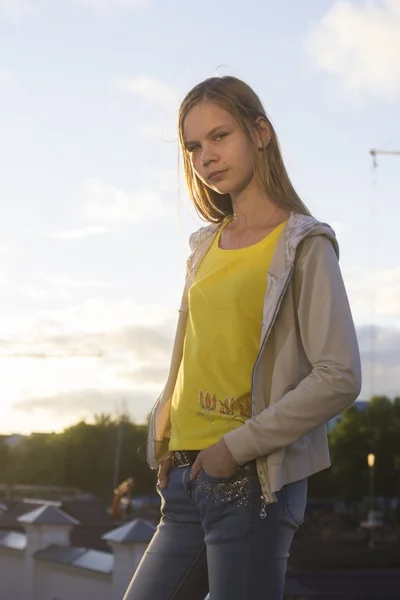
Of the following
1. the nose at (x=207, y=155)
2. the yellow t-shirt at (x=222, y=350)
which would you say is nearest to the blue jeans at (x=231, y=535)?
the yellow t-shirt at (x=222, y=350)

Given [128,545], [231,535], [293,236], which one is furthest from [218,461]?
[128,545]

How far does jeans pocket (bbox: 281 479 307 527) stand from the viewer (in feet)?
7.58

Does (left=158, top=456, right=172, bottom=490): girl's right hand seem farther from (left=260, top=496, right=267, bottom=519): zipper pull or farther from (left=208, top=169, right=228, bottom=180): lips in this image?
(left=208, top=169, right=228, bottom=180): lips

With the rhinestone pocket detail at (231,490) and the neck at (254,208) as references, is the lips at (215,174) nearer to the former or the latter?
the neck at (254,208)

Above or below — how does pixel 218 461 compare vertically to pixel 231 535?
above

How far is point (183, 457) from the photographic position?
2457 millimetres

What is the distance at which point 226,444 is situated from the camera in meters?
2.28

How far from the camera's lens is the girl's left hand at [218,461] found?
7.47 ft

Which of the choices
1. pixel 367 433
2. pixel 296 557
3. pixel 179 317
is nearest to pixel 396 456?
pixel 367 433

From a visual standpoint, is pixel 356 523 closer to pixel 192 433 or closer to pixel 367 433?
pixel 367 433

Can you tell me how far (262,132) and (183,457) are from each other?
72 cm

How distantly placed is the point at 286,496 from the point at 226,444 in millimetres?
164

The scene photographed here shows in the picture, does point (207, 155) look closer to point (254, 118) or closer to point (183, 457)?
point (254, 118)

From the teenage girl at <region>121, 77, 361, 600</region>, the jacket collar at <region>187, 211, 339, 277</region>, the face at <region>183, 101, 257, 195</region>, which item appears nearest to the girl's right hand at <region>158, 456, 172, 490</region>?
the teenage girl at <region>121, 77, 361, 600</region>
